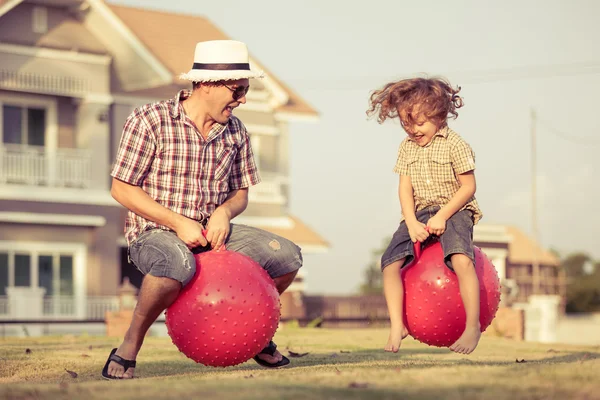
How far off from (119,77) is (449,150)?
24.5 meters

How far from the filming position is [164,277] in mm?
7512

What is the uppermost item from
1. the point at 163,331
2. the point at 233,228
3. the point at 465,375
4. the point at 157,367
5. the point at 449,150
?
the point at 449,150

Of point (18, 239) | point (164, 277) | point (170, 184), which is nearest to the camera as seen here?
point (164, 277)

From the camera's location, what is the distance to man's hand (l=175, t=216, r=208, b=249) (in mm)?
7879

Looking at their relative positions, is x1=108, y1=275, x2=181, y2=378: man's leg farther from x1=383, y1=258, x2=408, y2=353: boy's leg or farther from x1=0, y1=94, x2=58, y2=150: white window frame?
x1=0, y1=94, x2=58, y2=150: white window frame

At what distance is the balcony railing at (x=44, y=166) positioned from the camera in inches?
1177

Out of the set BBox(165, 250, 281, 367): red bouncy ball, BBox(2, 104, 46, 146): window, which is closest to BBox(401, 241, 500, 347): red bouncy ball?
BBox(165, 250, 281, 367): red bouncy ball

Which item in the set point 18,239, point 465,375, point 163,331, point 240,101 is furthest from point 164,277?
point 18,239

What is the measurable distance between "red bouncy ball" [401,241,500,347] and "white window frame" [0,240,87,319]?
2253 cm

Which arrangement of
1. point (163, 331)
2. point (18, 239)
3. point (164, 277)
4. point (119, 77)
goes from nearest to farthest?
1. point (164, 277)
2. point (163, 331)
3. point (18, 239)
4. point (119, 77)

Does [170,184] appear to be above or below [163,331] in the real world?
above

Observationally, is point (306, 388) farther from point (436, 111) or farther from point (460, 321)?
point (436, 111)

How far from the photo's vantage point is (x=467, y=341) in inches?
320

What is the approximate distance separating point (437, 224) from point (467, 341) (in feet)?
2.90
